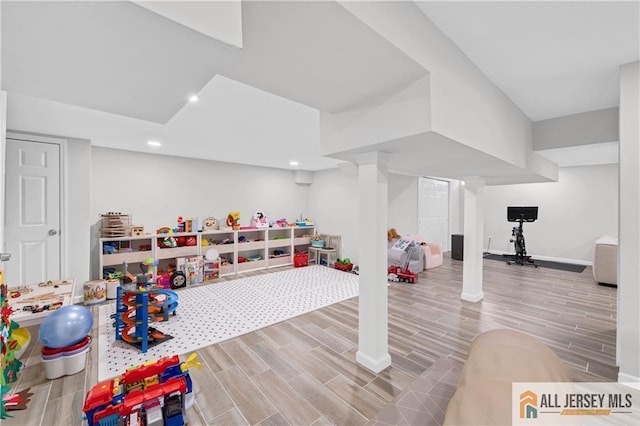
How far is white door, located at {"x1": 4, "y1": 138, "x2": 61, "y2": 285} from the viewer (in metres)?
3.36

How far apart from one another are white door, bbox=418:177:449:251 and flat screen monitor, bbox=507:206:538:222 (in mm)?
1611

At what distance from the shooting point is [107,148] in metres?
4.59

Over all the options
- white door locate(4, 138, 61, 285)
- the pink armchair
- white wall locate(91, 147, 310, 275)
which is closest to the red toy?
the pink armchair

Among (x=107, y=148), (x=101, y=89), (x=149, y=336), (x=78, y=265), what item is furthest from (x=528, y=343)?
(x=107, y=148)

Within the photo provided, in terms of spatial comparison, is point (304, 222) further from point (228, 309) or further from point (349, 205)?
point (228, 309)

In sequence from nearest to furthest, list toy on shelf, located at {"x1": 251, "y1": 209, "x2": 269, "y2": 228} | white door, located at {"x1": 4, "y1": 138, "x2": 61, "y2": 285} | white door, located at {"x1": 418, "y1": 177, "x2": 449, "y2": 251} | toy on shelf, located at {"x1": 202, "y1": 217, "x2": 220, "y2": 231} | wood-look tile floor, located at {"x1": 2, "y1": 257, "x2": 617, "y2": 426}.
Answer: wood-look tile floor, located at {"x1": 2, "y1": 257, "x2": 617, "y2": 426}, white door, located at {"x1": 4, "y1": 138, "x2": 61, "y2": 285}, toy on shelf, located at {"x1": 202, "y1": 217, "x2": 220, "y2": 231}, toy on shelf, located at {"x1": 251, "y1": 209, "x2": 269, "y2": 228}, white door, located at {"x1": 418, "y1": 177, "x2": 449, "y2": 251}

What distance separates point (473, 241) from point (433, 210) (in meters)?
3.69

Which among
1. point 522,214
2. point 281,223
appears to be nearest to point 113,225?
point 281,223

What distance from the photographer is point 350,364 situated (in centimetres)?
237

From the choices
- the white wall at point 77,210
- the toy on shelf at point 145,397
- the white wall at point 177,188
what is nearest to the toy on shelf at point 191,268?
the white wall at point 177,188

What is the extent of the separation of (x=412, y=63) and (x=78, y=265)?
4.97 meters

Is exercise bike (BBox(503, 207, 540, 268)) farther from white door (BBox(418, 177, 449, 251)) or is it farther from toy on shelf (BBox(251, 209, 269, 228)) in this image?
toy on shelf (BBox(251, 209, 269, 228))
